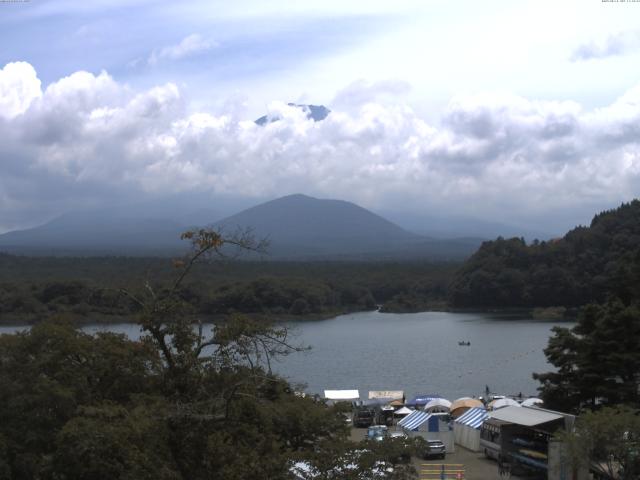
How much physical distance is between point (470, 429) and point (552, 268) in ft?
128

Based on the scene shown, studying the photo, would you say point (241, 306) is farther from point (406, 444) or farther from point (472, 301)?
point (406, 444)

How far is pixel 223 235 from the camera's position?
526cm

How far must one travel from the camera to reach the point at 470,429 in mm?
13430

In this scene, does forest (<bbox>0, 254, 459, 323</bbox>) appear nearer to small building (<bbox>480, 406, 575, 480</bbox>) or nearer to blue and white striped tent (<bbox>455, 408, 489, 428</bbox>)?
blue and white striped tent (<bbox>455, 408, 489, 428</bbox>)

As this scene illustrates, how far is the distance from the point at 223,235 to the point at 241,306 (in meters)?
38.5

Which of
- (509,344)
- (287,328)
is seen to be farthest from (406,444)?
Answer: (509,344)

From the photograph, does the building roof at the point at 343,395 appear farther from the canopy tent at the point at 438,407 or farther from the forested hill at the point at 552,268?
the forested hill at the point at 552,268

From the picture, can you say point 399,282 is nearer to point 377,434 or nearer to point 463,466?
point 463,466

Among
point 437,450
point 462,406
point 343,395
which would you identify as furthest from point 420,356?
point 437,450

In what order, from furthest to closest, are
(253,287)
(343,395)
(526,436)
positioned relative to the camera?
1. (253,287)
2. (343,395)
3. (526,436)

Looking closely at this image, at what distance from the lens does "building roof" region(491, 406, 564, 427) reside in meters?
10.9

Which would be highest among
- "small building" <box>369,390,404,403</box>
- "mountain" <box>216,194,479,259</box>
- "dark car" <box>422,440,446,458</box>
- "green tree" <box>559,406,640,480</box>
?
"mountain" <box>216,194,479,259</box>

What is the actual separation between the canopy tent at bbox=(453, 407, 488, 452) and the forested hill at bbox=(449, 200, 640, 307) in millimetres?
34018

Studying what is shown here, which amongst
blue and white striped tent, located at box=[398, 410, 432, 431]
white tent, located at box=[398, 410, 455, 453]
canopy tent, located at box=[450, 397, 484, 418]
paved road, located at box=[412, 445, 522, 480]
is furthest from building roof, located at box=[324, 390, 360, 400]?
paved road, located at box=[412, 445, 522, 480]
